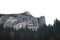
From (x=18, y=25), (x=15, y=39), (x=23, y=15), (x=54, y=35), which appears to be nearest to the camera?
(x=54, y=35)

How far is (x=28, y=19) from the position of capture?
8.69m

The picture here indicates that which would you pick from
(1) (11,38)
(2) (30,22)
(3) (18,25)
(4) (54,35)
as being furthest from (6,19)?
(4) (54,35)

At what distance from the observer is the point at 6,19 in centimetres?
847

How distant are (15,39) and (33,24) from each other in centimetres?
445

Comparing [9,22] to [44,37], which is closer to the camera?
[44,37]

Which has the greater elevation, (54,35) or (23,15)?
(23,15)

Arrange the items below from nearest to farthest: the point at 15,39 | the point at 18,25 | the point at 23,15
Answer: the point at 15,39, the point at 18,25, the point at 23,15

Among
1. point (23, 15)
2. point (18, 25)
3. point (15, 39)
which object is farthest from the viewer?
point (23, 15)

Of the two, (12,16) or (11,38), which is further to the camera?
(12,16)

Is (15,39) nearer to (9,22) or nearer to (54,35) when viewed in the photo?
(54,35)

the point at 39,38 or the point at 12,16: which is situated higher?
the point at 12,16

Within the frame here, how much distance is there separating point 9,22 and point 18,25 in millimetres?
704

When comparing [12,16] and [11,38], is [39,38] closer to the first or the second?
[11,38]

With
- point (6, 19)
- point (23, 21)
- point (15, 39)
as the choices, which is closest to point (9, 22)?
point (6, 19)
